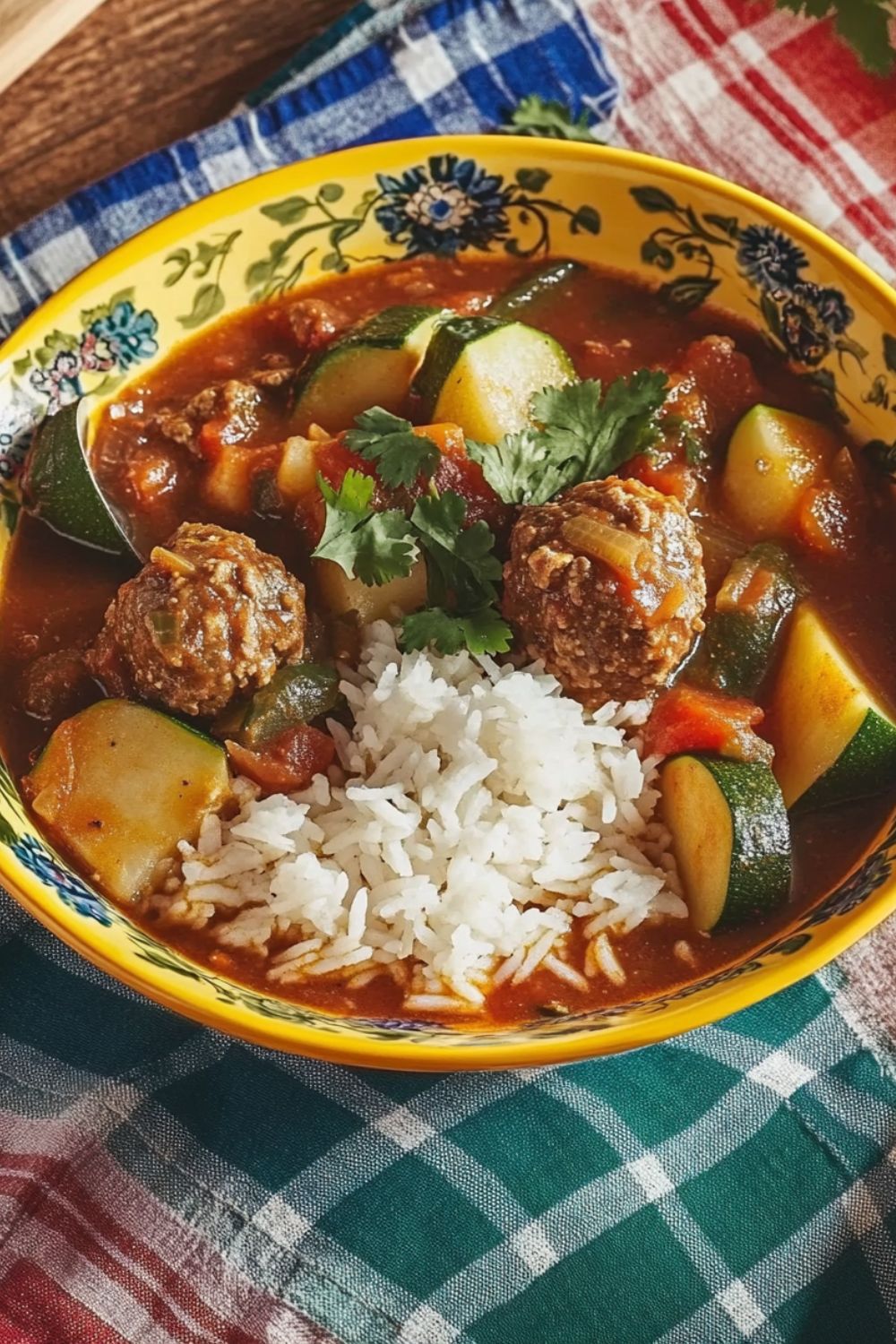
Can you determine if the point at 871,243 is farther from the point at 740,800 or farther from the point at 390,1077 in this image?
the point at 390,1077

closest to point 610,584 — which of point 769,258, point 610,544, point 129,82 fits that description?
point 610,544

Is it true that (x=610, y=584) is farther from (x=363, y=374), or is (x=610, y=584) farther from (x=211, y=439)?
(x=211, y=439)

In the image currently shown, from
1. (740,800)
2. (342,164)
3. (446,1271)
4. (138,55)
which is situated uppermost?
(138,55)

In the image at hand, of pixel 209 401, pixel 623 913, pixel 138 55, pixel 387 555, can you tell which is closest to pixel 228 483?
pixel 209 401

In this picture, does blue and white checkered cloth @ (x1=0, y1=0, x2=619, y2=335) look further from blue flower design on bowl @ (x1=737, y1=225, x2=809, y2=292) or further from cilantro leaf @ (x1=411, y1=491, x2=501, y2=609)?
cilantro leaf @ (x1=411, y1=491, x2=501, y2=609)

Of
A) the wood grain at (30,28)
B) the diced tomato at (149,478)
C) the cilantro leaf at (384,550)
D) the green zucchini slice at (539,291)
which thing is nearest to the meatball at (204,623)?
the cilantro leaf at (384,550)

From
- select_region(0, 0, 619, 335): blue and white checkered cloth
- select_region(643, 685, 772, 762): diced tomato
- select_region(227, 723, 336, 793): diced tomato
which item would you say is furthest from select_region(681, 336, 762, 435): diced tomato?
select_region(227, 723, 336, 793): diced tomato
